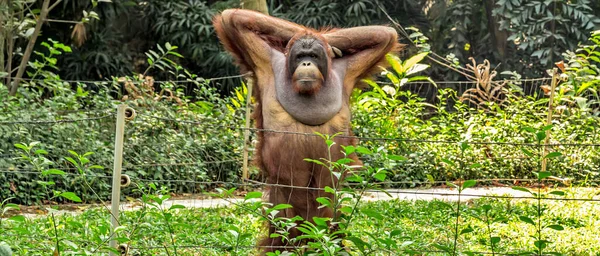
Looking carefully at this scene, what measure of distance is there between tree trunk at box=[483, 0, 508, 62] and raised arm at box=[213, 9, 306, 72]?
31.4ft

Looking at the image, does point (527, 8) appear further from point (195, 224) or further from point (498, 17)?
point (195, 224)

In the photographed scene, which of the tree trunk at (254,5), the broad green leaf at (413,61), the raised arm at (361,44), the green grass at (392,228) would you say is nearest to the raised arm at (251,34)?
the raised arm at (361,44)

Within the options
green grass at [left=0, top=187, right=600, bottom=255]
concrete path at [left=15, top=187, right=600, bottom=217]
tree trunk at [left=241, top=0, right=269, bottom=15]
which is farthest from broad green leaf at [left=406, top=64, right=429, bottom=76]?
green grass at [left=0, top=187, right=600, bottom=255]

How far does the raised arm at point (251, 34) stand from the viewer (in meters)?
4.16

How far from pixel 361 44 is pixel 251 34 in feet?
1.86

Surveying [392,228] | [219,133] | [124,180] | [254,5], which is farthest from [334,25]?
[124,180]

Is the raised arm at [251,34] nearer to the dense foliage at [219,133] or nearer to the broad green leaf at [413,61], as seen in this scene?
the dense foliage at [219,133]

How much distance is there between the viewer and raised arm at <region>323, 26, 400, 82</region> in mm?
4258

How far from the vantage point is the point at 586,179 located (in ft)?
23.0

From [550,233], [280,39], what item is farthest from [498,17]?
[280,39]

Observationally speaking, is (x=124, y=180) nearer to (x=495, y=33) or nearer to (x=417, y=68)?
(x=417, y=68)

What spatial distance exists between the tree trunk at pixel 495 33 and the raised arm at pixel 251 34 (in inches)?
377

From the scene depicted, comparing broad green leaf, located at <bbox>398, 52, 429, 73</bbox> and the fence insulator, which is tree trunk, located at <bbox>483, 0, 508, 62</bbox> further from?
the fence insulator

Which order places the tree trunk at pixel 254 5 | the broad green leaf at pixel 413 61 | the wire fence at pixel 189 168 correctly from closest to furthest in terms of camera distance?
the wire fence at pixel 189 168, the tree trunk at pixel 254 5, the broad green leaf at pixel 413 61
